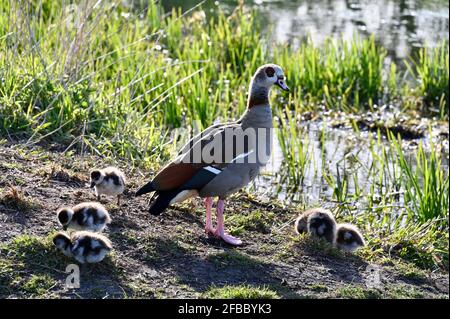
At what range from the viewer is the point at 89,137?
823cm

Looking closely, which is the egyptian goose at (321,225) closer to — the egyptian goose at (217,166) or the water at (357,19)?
the egyptian goose at (217,166)

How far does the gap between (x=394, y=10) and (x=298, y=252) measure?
9987 mm

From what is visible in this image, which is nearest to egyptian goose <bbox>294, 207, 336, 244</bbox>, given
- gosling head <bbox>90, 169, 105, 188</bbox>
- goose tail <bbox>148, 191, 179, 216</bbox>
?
goose tail <bbox>148, 191, 179, 216</bbox>

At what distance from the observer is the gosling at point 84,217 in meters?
6.23

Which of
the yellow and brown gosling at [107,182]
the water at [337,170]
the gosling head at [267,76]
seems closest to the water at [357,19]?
the water at [337,170]

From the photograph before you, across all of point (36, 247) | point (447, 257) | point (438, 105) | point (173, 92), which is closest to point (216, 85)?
point (173, 92)

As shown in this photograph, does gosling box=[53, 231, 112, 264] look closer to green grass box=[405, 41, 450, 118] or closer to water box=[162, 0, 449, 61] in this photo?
green grass box=[405, 41, 450, 118]

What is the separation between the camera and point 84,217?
627cm

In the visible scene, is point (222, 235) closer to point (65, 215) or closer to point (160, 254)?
point (160, 254)

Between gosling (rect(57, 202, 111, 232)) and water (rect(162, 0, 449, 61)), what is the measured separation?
7989 millimetres

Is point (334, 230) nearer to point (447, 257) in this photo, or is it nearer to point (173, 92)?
point (447, 257)

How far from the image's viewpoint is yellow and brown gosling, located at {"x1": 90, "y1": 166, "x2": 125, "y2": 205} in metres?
6.78

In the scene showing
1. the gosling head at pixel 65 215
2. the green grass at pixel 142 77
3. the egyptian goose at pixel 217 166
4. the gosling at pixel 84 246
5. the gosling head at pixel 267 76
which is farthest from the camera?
the green grass at pixel 142 77

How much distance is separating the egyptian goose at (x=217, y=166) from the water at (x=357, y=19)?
704cm
